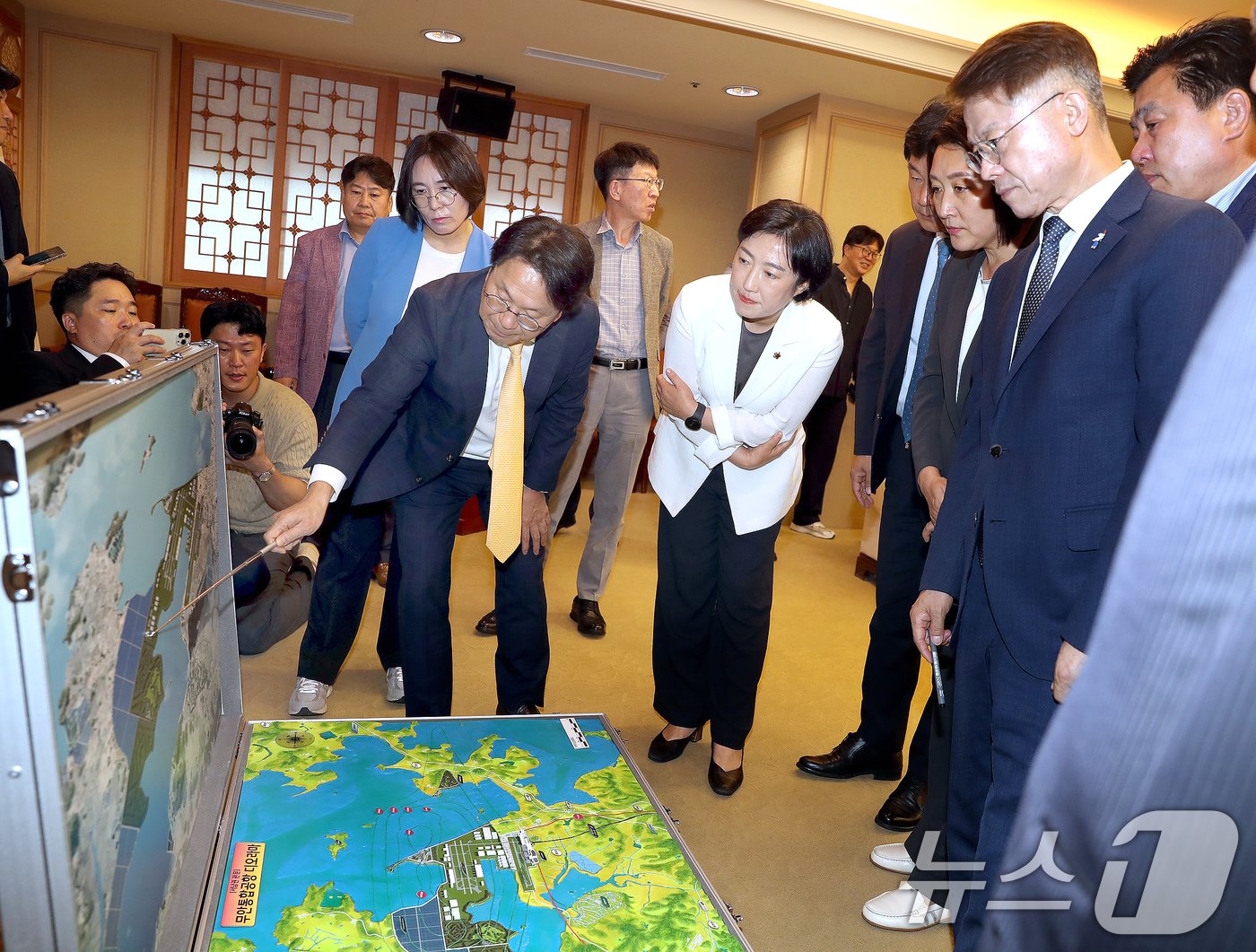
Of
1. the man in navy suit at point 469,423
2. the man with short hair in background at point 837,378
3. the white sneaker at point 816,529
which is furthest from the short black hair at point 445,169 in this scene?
the white sneaker at point 816,529

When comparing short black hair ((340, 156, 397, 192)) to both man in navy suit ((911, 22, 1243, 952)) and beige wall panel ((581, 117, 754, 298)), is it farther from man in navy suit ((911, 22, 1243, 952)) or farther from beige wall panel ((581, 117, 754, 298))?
beige wall panel ((581, 117, 754, 298))

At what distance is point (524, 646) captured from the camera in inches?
87.9

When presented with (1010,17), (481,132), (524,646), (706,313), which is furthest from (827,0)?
(524,646)

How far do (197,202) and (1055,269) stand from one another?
19.0 feet

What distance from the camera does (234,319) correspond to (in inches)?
111

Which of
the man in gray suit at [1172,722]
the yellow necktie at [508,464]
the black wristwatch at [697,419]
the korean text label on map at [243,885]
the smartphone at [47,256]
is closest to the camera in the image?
the man in gray suit at [1172,722]

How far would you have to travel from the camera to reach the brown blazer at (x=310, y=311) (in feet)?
11.1

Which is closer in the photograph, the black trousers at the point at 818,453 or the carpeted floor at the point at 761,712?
the carpeted floor at the point at 761,712

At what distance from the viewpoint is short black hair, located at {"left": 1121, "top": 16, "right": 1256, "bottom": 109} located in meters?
1.59

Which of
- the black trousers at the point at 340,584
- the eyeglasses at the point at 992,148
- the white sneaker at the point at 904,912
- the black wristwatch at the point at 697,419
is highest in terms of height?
the eyeglasses at the point at 992,148

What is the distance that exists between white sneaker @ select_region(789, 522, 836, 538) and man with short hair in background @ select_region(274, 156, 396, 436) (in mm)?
2789

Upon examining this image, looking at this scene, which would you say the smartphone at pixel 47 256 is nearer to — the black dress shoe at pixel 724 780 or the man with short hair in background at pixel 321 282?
the man with short hair in background at pixel 321 282

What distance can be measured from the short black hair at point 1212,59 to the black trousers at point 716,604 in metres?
1.15

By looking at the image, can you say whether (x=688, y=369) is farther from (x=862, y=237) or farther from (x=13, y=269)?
(x=862, y=237)
